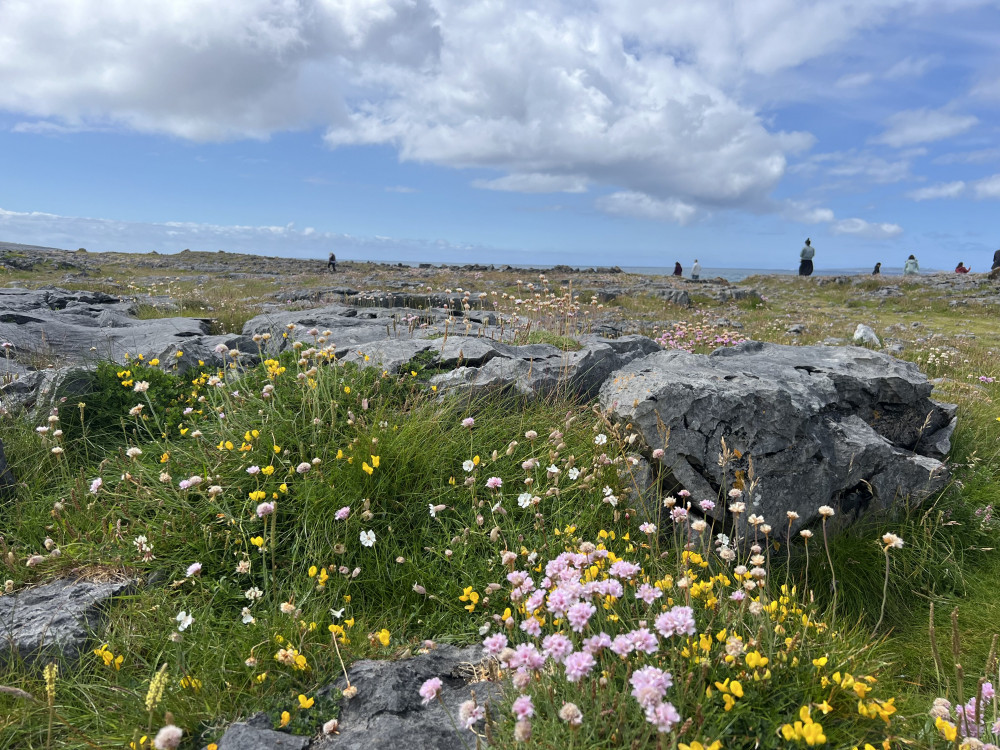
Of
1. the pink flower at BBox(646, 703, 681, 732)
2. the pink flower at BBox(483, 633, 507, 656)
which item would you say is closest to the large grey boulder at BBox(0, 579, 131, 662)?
the pink flower at BBox(483, 633, 507, 656)

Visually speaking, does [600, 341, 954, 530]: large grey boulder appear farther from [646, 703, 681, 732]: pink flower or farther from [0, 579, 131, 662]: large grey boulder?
[0, 579, 131, 662]: large grey boulder

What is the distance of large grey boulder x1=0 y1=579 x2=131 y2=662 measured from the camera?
3207 mm

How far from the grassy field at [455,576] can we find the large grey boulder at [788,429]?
0.30m

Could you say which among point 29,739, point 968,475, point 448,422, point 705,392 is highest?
point 705,392

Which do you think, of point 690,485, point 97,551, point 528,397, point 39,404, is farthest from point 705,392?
point 39,404

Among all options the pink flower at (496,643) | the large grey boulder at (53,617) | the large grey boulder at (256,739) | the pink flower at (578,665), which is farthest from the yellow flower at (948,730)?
the large grey boulder at (53,617)

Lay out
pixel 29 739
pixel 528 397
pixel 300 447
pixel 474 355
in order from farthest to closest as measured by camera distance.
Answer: pixel 474 355
pixel 528 397
pixel 300 447
pixel 29 739

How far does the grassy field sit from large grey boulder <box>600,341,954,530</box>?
0.30 metres

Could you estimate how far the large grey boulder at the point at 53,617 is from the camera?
10.5 feet

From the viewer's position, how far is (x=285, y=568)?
3.69m

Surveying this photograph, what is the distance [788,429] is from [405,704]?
3.80m

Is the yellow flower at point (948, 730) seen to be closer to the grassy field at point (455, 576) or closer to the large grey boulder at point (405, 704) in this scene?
the grassy field at point (455, 576)

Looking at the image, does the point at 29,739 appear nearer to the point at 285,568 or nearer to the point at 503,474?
the point at 285,568

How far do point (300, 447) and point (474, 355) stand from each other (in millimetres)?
2466
